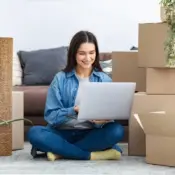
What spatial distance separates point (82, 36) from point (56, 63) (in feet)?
4.33

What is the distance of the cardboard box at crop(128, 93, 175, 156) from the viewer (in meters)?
2.91

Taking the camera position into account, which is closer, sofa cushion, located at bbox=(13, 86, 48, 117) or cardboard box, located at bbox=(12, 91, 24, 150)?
cardboard box, located at bbox=(12, 91, 24, 150)

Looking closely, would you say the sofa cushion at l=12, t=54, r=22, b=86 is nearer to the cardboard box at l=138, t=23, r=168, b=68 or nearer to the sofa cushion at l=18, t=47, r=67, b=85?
the sofa cushion at l=18, t=47, r=67, b=85

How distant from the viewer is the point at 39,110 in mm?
3750

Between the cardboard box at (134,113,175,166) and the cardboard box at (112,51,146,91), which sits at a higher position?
the cardboard box at (112,51,146,91)

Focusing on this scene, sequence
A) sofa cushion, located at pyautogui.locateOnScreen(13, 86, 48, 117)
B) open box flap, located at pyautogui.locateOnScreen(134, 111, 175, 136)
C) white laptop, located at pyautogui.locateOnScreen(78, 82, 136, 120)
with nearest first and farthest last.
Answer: open box flap, located at pyautogui.locateOnScreen(134, 111, 175, 136), white laptop, located at pyautogui.locateOnScreen(78, 82, 136, 120), sofa cushion, located at pyautogui.locateOnScreen(13, 86, 48, 117)

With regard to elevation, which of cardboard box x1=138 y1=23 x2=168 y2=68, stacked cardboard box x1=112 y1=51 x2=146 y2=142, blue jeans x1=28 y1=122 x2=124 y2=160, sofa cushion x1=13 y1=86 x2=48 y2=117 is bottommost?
blue jeans x1=28 y1=122 x2=124 y2=160

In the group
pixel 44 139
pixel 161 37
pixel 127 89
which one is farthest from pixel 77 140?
pixel 161 37

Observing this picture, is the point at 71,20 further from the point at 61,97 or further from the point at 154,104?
the point at 154,104

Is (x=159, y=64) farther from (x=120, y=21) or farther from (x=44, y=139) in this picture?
(x=120, y=21)

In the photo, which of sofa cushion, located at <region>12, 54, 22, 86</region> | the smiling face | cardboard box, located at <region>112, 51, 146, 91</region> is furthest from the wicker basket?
sofa cushion, located at <region>12, 54, 22, 86</region>

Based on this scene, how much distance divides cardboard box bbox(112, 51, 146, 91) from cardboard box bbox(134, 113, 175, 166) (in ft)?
1.88

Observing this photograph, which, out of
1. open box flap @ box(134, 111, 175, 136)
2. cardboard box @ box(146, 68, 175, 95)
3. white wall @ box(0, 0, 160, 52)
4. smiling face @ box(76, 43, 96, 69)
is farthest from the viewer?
white wall @ box(0, 0, 160, 52)

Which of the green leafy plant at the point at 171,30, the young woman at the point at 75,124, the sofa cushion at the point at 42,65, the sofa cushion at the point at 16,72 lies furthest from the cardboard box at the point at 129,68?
the sofa cushion at the point at 16,72
